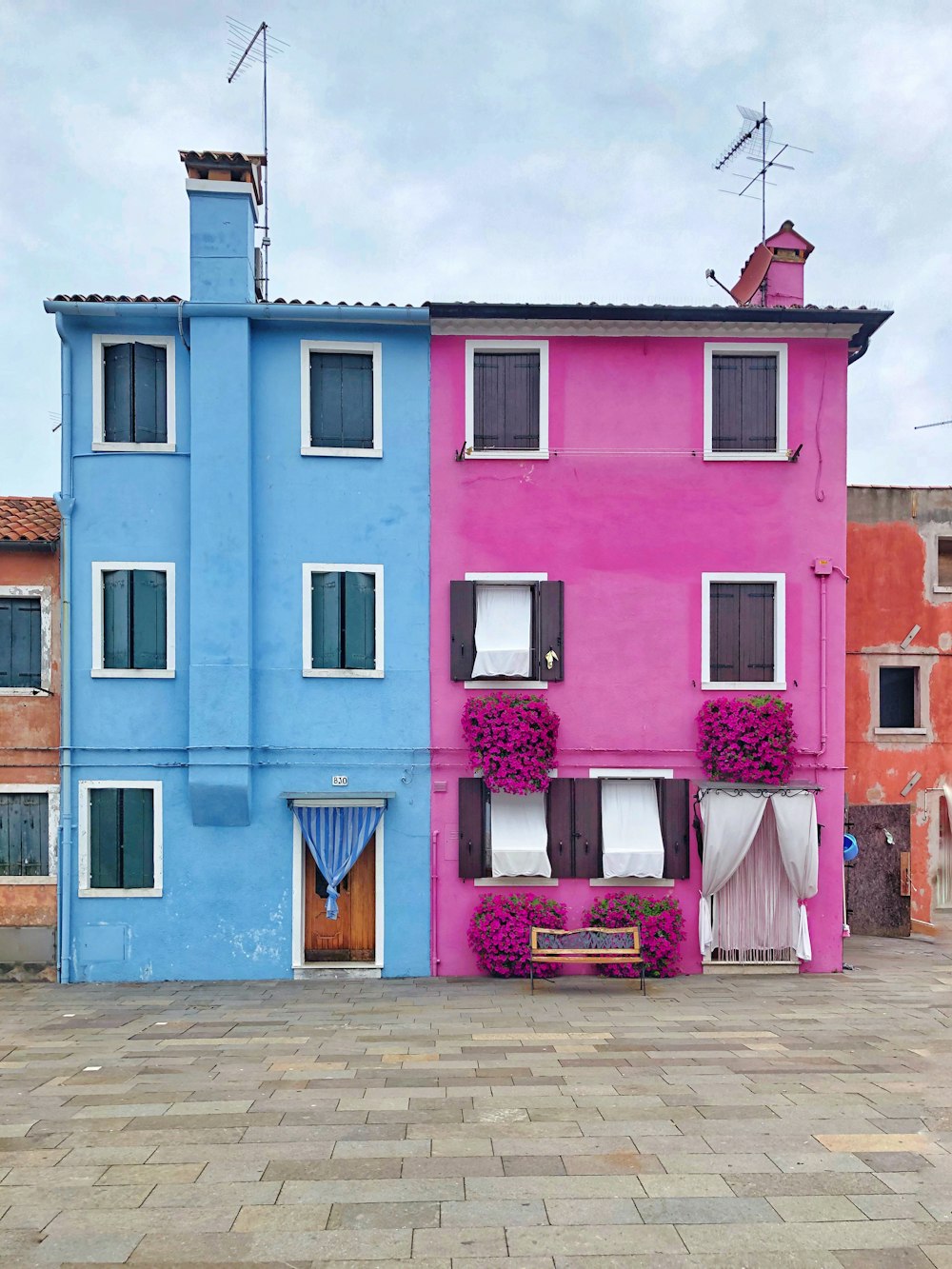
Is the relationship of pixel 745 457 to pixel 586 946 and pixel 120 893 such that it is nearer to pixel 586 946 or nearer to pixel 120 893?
pixel 586 946

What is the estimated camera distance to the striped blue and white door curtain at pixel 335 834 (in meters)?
13.8

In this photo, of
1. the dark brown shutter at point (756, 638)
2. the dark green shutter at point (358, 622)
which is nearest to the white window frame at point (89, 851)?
the dark green shutter at point (358, 622)

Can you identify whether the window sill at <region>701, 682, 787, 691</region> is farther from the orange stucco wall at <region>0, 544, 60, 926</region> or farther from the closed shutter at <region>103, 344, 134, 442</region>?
the orange stucco wall at <region>0, 544, 60, 926</region>

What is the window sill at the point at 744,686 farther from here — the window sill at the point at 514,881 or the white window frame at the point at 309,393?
the white window frame at the point at 309,393

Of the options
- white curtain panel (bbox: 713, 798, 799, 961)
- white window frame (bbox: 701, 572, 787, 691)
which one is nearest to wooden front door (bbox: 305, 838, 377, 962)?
white curtain panel (bbox: 713, 798, 799, 961)

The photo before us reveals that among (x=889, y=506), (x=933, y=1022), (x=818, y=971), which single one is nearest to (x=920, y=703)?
(x=889, y=506)

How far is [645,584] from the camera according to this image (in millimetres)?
14516

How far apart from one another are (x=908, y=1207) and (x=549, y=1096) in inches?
127

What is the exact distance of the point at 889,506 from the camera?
763 inches

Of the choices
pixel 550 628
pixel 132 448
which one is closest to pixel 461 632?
pixel 550 628

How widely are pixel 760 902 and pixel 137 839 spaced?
9388 millimetres

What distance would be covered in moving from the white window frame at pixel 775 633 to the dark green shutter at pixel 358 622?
5084 mm

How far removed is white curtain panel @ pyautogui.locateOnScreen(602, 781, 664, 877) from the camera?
45.8 feet

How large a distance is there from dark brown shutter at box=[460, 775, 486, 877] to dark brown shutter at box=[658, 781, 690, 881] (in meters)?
2.77
